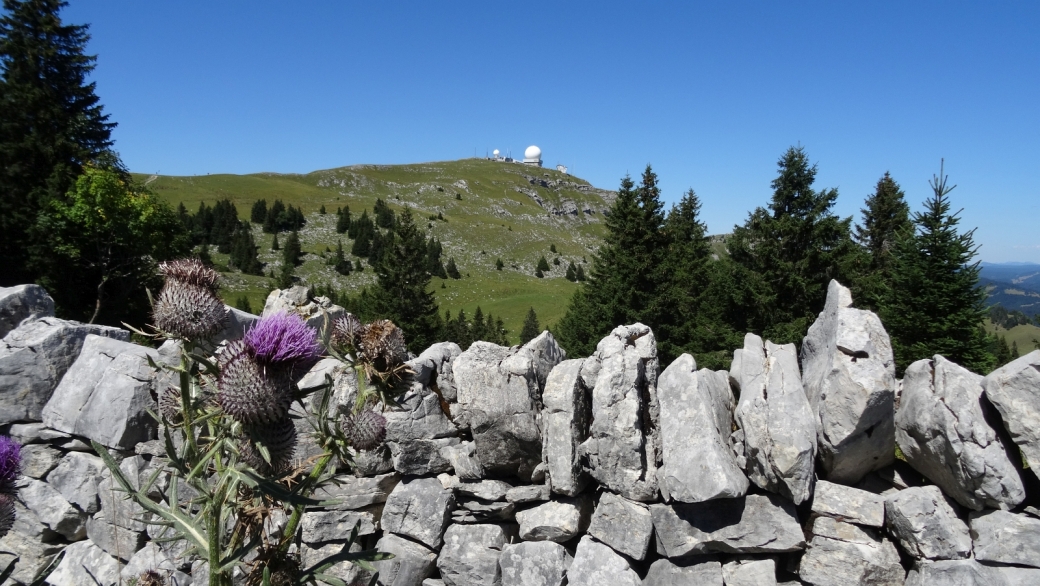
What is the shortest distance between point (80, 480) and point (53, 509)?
0.54 meters

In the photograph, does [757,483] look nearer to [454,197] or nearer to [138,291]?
[138,291]

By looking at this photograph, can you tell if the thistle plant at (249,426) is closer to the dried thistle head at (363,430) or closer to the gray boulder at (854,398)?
the dried thistle head at (363,430)

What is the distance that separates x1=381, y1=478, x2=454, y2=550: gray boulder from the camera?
616cm

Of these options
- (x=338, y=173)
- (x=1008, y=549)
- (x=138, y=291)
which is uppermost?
(x=338, y=173)

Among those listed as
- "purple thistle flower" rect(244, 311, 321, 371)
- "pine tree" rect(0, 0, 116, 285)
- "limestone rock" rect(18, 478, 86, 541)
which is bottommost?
"limestone rock" rect(18, 478, 86, 541)

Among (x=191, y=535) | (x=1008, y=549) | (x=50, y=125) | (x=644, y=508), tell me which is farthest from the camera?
(x=50, y=125)

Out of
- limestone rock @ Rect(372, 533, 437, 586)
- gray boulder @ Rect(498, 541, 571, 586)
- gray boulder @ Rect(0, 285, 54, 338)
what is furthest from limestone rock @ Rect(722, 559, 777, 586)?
gray boulder @ Rect(0, 285, 54, 338)

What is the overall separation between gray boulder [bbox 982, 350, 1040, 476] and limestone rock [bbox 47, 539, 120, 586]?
948 cm

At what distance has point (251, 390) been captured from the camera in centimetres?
289

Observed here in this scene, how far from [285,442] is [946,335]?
14.1 m

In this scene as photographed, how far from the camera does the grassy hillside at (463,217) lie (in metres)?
62.0

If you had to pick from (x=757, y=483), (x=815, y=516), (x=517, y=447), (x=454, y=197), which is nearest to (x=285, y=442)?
(x=517, y=447)

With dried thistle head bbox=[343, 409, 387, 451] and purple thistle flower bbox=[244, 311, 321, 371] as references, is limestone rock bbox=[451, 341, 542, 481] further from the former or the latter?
purple thistle flower bbox=[244, 311, 321, 371]

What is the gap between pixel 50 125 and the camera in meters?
28.5
